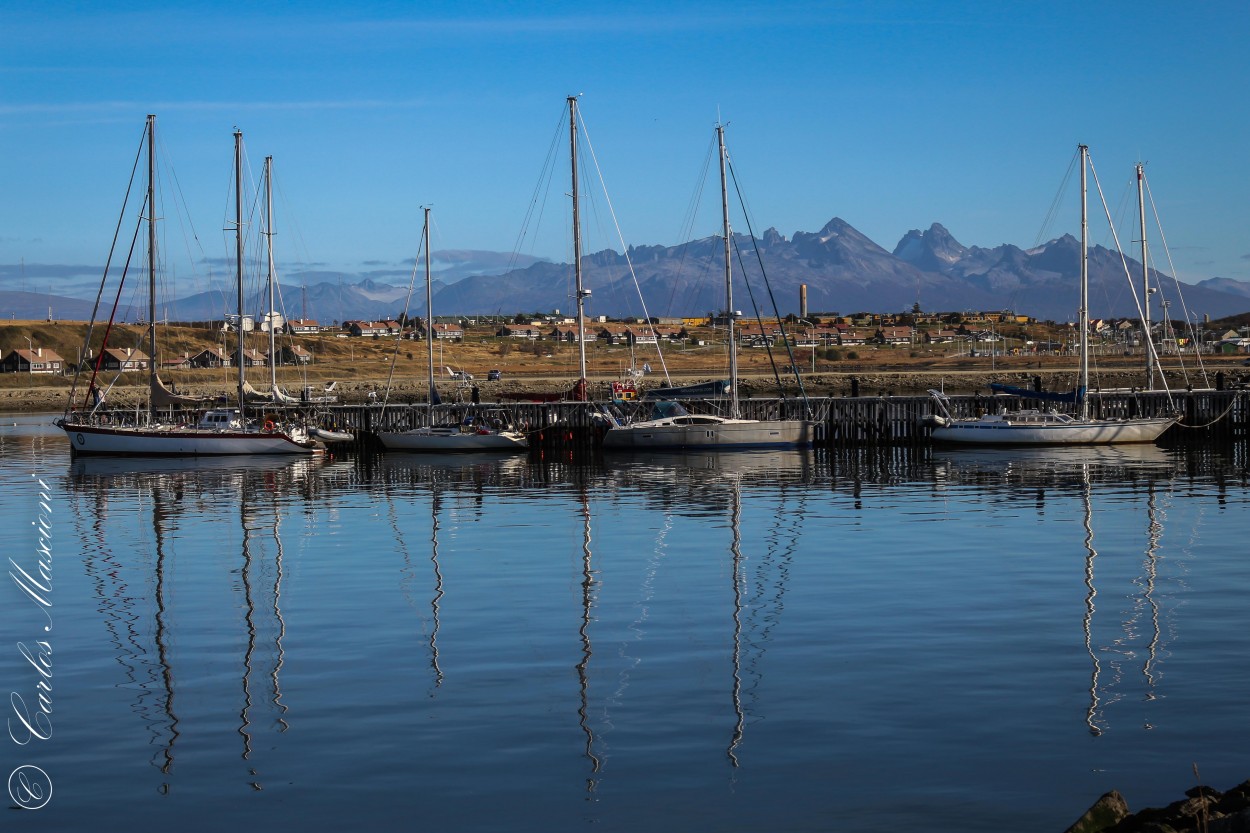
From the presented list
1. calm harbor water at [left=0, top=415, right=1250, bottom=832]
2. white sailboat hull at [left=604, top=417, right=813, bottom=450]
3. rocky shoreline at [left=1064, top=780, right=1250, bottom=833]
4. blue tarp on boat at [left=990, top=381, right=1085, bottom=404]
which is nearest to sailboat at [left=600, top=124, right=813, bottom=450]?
white sailboat hull at [left=604, top=417, right=813, bottom=450]

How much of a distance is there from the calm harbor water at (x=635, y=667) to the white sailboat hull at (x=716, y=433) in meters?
25.0

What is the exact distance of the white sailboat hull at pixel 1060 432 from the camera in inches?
2525

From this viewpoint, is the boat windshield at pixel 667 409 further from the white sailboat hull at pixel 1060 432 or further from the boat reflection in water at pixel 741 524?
the white sailboat hull at pixel 1060 432

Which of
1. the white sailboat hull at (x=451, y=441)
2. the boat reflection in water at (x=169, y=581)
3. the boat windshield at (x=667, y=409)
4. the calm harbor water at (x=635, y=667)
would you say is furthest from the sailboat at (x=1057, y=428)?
the boat reflection in water at (x=169, y=581)

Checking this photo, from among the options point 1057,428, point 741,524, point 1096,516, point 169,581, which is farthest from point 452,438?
point 169,581

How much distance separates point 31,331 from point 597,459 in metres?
155

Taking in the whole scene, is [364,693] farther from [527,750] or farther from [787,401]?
[787,401]

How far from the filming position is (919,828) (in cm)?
1273

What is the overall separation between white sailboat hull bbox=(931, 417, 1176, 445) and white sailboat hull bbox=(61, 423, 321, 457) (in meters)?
31.9

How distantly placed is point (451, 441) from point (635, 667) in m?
49.6

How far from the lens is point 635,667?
1912cm

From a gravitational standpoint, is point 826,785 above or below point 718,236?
below

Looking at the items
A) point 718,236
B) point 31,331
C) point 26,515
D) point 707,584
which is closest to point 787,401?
point 718,236

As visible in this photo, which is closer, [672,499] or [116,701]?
[116,701]
